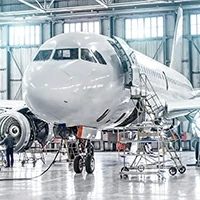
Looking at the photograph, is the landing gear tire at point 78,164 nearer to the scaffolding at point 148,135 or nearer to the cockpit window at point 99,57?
the scaffolding at point 148,135

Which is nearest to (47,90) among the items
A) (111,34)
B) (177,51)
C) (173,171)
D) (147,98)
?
(173,171)

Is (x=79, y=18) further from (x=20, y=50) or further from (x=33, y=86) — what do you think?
(x=33, y=86)

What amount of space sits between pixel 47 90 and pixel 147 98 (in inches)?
174

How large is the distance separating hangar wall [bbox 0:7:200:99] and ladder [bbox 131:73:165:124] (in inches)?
673

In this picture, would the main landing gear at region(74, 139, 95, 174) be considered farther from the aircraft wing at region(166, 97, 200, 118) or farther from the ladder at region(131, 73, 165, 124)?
the aircraft wing at region(166, 97, 200, 118)

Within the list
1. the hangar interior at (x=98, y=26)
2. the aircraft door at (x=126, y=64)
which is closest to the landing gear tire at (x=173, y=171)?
the aircraft door at (x=126, y=64)

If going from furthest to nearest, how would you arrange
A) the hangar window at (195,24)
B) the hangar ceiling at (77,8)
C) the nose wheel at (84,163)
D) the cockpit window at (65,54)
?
the hangar window at (195,24)
the hangar ceiling at (77,8)
the nose wheel at (84,163)
the cockpit window at (65,54)

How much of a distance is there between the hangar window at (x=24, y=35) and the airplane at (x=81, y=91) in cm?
2029

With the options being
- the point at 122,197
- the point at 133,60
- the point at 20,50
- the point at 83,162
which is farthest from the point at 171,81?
the point at 20,50

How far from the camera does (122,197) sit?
304 inches

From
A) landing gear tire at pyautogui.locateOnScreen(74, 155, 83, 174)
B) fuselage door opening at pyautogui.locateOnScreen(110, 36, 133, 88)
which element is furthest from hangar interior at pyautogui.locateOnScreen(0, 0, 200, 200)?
fuselage door opening at pyautogui.locateOnScreen(110, 36, 133, 88)

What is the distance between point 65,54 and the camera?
1100cm

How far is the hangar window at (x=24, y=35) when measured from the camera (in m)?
33.8

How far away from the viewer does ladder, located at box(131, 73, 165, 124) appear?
1248 cm
